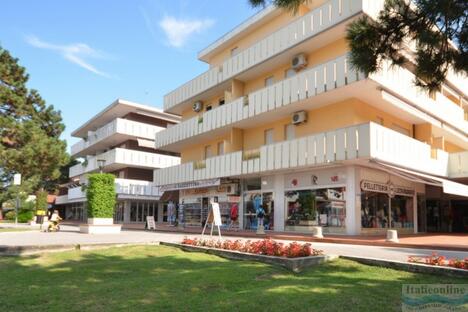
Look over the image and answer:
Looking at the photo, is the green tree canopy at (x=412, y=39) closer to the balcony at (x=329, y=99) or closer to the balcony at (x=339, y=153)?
the balcony at (x=329, y=99)

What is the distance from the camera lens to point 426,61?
30.2 ft

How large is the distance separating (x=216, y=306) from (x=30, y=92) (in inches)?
1427

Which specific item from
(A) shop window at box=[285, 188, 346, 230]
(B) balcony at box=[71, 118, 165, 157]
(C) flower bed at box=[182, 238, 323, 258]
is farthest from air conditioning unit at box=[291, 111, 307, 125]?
(B) balcony at box=[71, 118, 165, 157]

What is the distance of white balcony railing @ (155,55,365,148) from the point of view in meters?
19.5

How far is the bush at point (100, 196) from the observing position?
78.4ft

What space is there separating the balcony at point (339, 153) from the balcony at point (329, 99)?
71.5 inches

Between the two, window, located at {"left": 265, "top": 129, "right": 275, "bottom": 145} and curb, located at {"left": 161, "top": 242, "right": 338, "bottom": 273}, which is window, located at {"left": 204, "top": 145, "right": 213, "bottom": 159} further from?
curb, located at {"left": 161, "top": 242, "right": 338, "bottom": 273}

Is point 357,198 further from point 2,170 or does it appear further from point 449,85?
point 2,170

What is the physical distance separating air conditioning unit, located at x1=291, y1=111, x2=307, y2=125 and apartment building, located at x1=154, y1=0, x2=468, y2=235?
0.06 metres

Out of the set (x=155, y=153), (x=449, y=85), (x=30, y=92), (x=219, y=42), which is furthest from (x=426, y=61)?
(x=155, y=153)

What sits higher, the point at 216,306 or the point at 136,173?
the point at 136,173

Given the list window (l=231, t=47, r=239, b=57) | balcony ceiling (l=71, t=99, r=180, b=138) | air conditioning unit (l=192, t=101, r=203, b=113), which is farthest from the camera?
balcony ceiling (l=71, t=99, r=180, b=138)

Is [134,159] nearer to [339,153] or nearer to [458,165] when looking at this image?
[339,153]

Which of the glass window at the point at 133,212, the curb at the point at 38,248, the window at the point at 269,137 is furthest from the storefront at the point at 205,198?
the glass window at the point at 133,212
